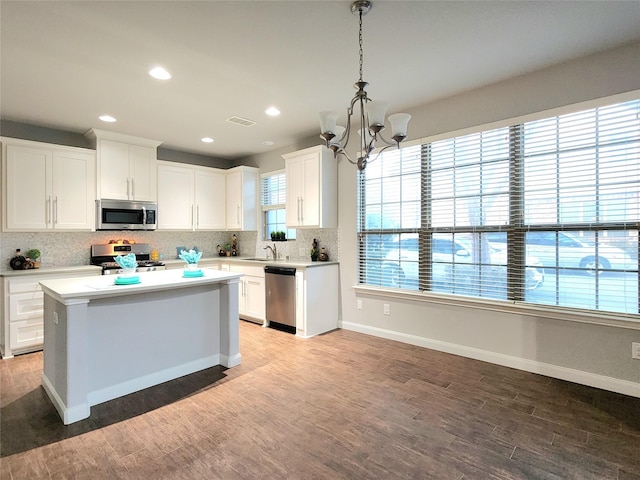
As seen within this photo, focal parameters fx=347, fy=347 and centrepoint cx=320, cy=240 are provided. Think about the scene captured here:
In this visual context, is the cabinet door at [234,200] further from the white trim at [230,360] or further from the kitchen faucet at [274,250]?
the white trim at [230,360]

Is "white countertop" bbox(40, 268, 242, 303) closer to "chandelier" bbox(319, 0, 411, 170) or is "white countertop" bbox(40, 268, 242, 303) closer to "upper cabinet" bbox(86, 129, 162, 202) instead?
"chandelier" bbox(319, 0, 411, 170)

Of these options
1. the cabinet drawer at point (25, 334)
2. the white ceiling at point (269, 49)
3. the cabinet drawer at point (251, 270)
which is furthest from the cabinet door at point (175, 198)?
the cabinet drawer at point (25, 334)

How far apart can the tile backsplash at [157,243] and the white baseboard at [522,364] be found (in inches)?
52.5

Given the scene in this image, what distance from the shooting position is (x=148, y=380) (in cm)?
293

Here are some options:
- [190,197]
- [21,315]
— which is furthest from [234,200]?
[21,315]

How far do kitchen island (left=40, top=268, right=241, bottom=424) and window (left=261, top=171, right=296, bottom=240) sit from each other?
2.29 m

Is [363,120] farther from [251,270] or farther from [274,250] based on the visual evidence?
[274,250]

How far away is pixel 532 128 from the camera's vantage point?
3.14 metres

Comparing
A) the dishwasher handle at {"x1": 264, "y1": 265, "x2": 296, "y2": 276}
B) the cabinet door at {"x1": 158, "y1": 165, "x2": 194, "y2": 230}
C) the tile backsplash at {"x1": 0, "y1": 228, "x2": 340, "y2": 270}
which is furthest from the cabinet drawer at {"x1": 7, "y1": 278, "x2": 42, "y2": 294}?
the dishwasher handle at {"x1": 264, "y1": 265, "x2": 296, "y2": 276}

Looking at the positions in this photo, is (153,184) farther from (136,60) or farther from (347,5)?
(347,5)

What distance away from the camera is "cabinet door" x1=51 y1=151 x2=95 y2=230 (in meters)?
4.25

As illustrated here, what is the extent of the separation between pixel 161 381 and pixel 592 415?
10.9 ft

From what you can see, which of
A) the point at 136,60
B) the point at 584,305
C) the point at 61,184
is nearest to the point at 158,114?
the point at 136,60

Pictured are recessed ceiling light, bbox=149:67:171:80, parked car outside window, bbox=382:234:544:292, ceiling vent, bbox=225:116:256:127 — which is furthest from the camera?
ceiling vent, bbox=225:116:256:127
